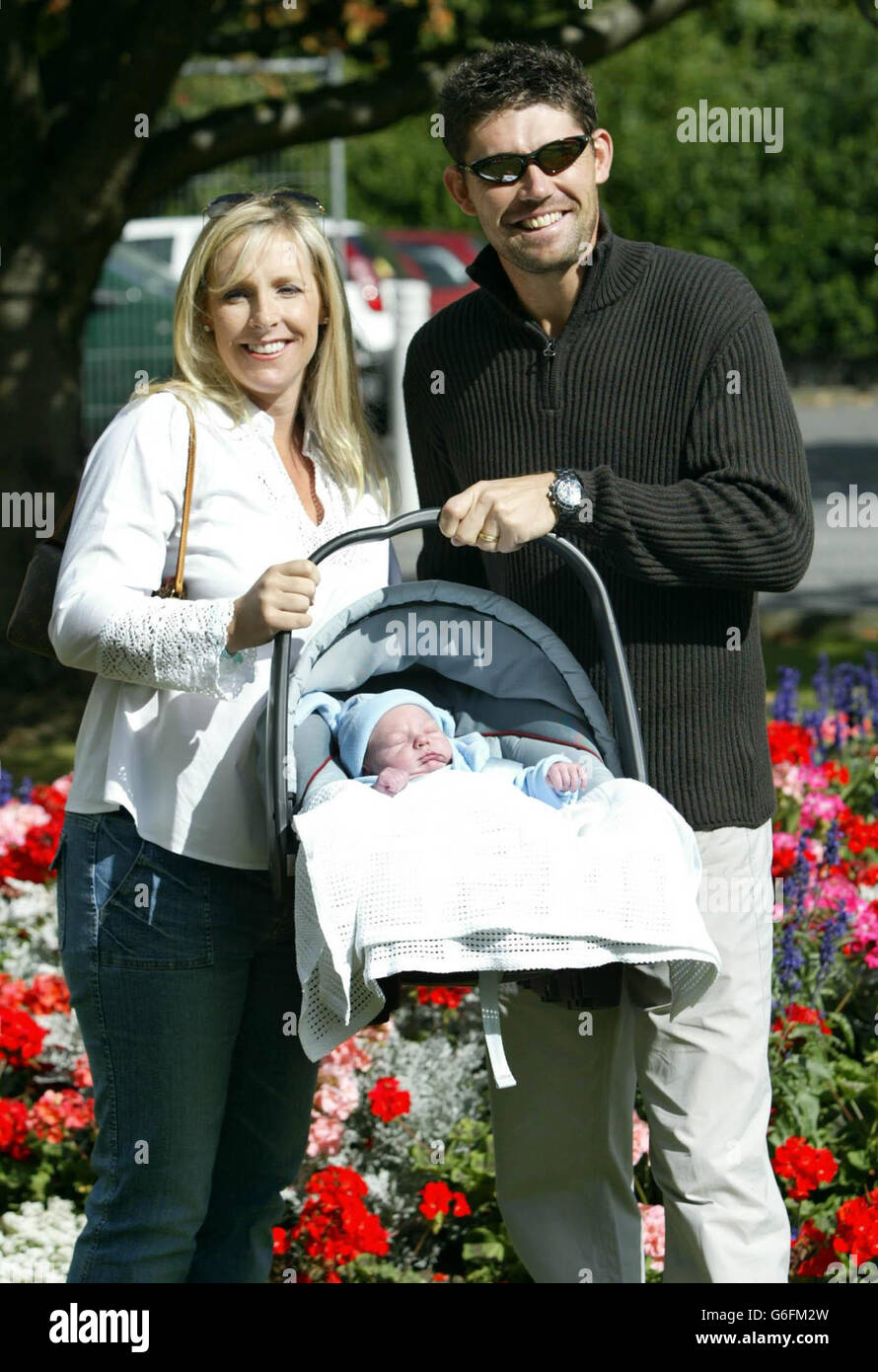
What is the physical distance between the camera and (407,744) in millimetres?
2691

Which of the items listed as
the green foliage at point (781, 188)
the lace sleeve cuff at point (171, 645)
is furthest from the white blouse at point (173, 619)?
the green foliage at point (781, 188)

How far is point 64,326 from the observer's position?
8.00 meters

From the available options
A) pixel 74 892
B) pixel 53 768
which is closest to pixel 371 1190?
pixel 74 892

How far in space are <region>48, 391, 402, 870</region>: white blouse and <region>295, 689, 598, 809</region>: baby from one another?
Result: 18 centimetres

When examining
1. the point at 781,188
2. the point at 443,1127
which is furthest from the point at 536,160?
the point at 781,188

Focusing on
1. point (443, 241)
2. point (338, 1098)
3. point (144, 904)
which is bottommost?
point (338, 1098)

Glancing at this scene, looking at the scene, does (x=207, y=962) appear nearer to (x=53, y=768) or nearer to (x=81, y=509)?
(x=81, y=509)

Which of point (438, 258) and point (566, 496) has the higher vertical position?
point (438, 258)

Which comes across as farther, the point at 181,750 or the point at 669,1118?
the point at 669,1118

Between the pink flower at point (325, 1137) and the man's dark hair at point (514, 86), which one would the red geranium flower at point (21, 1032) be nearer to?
the pink flower at point (325, 1137)

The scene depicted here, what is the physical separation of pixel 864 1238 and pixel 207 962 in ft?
4.58

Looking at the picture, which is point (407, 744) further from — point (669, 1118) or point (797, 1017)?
point (797, 1017)

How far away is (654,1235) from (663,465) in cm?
171

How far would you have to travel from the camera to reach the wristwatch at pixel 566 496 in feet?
8.94
